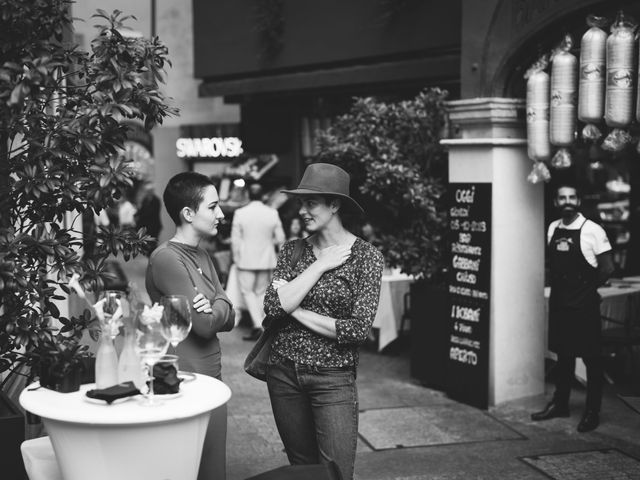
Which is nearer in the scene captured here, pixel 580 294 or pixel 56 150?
pixel 56 150

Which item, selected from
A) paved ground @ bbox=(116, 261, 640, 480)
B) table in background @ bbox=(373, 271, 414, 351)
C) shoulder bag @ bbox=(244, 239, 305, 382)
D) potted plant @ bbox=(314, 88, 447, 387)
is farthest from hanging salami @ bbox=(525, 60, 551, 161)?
shoulder bag @ bbox=(244, 239, 305, 382)

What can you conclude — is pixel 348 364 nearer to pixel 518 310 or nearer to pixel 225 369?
pixel 518 310

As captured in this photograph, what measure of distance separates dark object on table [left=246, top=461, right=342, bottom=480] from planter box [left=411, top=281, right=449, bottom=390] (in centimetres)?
497

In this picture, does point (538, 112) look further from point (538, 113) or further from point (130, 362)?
point (130, 362)

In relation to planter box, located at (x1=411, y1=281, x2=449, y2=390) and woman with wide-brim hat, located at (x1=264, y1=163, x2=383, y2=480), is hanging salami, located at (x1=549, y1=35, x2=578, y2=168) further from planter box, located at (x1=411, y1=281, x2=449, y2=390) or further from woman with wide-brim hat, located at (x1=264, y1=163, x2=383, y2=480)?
woman with wide-brim hat, located at (x1=264, y1=163, x2=383, y2=480)

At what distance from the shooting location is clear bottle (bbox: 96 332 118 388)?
3461 mm

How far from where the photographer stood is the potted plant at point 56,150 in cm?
392

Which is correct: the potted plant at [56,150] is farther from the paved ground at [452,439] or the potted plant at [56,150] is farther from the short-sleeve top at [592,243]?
the short-sleeve top at [592,243]

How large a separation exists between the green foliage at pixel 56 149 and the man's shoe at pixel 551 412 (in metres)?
4.71

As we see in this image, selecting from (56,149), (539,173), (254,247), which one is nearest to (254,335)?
(254,247)

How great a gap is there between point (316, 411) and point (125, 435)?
129 cm

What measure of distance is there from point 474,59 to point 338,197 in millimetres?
4284

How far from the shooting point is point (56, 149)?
4.00 m

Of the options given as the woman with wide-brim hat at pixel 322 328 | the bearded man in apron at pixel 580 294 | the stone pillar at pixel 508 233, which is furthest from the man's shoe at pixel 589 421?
the woman with wide-brim hat at pixel 322 328
